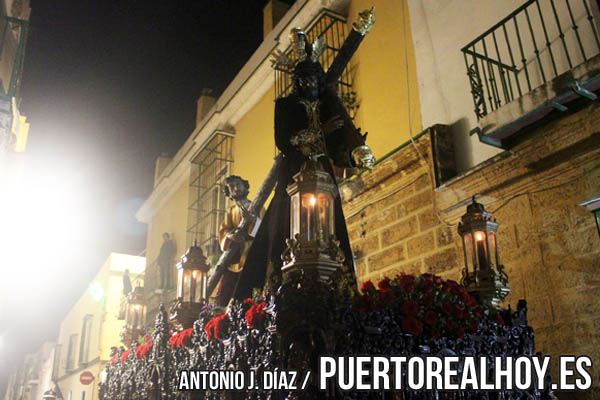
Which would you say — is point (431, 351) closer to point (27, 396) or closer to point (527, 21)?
point (527, 21)

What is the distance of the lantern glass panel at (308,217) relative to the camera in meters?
3.16

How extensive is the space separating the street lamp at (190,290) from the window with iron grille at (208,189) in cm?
659

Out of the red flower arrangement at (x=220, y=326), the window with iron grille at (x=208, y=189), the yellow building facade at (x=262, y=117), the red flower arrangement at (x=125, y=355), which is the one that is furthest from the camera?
the window with iron grille at (x=208, y=189)

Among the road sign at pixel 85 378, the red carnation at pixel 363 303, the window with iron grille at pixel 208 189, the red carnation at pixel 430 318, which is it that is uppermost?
the window with iron grille at pixel 208 189

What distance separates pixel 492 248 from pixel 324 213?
5.37 feet

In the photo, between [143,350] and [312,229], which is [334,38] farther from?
[312,229]

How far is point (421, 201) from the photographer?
6.00m

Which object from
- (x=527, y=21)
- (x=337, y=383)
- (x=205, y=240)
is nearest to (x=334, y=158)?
(x=337, y=383)

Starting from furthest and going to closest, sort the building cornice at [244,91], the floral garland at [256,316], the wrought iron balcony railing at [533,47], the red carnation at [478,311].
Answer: the building cornice at [244,91] → the wrought iron balcony railing at [533,47] → the red carnation at [478,311] → the floral garland at [256,316]

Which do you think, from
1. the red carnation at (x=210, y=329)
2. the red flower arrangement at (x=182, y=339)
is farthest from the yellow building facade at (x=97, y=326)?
the red carnation at (x=210, y=329)

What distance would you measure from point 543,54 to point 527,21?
15.5 inches

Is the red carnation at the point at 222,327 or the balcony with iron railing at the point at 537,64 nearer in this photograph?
the red carnation at the point at 222,327

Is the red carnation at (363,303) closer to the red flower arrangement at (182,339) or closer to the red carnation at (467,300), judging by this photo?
the red carnation at (467,300)

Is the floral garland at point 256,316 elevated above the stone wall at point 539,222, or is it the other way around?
the stone wall at point 539,222
